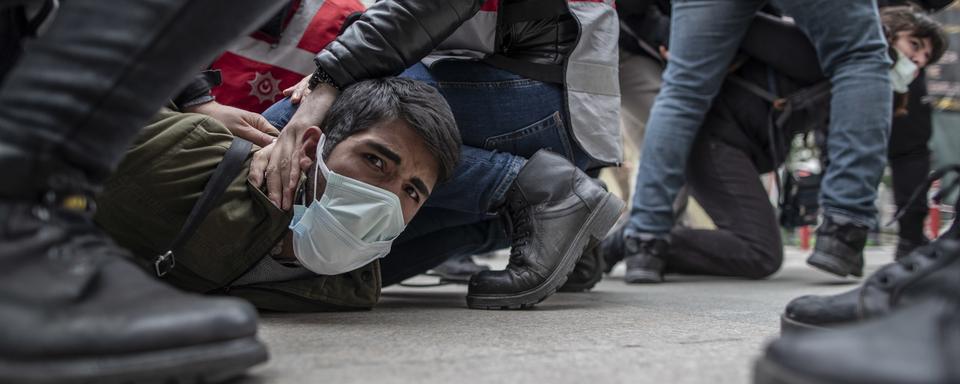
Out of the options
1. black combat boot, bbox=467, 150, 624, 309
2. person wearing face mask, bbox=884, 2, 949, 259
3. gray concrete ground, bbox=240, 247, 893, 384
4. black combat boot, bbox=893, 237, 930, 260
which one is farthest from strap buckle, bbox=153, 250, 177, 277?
→ black combat boot, bbox=893, 237, 930, 260

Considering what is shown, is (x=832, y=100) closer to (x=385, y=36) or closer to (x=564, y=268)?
(x=564, y=268)

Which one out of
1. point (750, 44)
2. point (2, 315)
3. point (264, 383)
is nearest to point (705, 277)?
point (750, 44)

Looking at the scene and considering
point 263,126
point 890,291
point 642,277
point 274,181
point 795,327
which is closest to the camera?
point 890,291

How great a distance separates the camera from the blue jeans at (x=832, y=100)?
7.00 ft

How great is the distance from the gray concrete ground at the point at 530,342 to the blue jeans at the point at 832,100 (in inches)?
23.4

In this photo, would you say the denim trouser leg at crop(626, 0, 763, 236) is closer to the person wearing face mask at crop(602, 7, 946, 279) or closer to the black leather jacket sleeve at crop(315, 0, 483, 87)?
the person wearing face mask at crop(602, 7, 946, 279)

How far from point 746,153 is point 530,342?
1860 mm

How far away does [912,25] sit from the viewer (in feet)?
8.16

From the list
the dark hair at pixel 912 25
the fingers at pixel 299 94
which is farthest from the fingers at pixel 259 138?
the dark hair at pixel 912 25

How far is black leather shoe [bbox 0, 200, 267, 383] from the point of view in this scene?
0.63 meters

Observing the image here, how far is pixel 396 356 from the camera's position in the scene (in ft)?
3.04

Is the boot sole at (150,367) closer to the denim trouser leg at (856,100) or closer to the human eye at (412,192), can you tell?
the human eye at (412,192)

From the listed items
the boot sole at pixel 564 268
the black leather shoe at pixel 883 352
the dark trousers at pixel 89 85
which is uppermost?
the dark trousers at pixel 89 85

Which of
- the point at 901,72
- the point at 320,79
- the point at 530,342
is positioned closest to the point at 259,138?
the point at 320,79
